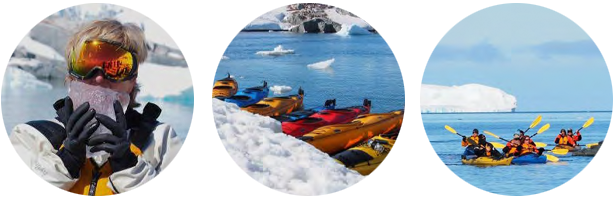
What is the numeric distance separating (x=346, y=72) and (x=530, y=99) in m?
1.58

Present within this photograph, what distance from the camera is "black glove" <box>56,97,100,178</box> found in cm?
438

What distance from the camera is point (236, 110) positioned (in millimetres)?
6855

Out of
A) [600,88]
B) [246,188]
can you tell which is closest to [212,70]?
[246,188]

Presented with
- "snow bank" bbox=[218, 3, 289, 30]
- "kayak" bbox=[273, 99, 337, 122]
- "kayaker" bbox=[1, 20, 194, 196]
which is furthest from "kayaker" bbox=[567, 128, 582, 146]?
"kayaker" bbox=[1, 20, 194, 196]

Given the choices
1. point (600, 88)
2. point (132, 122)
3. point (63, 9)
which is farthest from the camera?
point (600, 88)

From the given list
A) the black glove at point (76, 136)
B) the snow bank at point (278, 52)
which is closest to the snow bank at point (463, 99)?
the snow bank at point (278, 52)

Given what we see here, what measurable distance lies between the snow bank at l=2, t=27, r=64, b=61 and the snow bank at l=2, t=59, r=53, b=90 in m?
0.15

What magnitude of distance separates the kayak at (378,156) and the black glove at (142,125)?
7.38 ft

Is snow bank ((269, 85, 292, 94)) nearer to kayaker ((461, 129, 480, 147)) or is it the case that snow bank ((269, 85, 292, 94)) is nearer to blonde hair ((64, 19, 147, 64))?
kayaker ((461, 129, 480, 147))

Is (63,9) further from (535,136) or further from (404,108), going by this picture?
(535,136)

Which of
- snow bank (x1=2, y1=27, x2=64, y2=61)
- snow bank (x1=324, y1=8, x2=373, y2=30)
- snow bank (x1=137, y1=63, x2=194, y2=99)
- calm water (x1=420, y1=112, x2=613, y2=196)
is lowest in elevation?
calm water (x1=420, y1=112, x2=613, y2=196)

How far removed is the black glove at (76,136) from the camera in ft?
14.4

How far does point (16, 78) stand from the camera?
6418mm

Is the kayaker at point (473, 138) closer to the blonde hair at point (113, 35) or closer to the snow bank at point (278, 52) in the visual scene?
the snow bank at point (278, 52)
